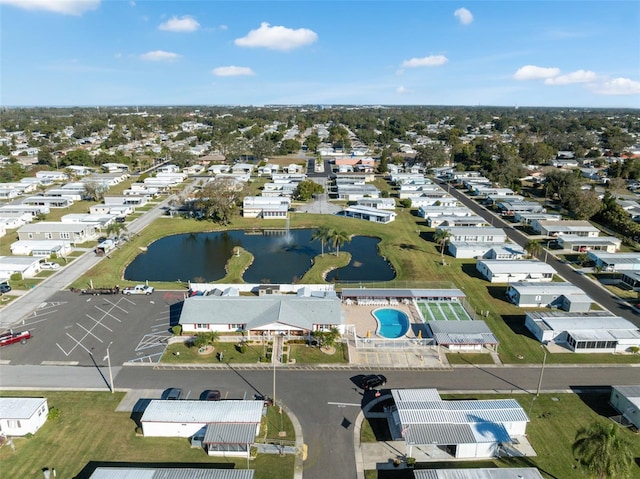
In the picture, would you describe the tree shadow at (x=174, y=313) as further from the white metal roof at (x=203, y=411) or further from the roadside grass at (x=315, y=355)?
the white metal roof at (x=203, y=411)

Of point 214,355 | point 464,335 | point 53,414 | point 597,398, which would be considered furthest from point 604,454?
point 53,414

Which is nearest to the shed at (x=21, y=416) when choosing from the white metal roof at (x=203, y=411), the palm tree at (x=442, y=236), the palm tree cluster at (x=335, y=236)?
the white metal roof at (x=203, y=411)

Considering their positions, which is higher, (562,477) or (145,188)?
(145,188)

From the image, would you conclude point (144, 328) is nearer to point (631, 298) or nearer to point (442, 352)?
point (442, 352)

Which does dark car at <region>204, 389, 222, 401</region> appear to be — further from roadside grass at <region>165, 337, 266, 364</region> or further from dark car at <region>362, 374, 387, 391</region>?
dark car at <region>362, 374, 387, 391</region>

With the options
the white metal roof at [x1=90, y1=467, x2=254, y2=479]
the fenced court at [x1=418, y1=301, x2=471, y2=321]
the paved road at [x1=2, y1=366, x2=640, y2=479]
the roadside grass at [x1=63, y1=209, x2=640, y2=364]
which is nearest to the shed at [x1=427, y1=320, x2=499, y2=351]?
the roadside grass at [x1=63, y1=209, x2=640, y2=364]

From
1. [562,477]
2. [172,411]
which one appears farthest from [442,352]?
[172,411]
